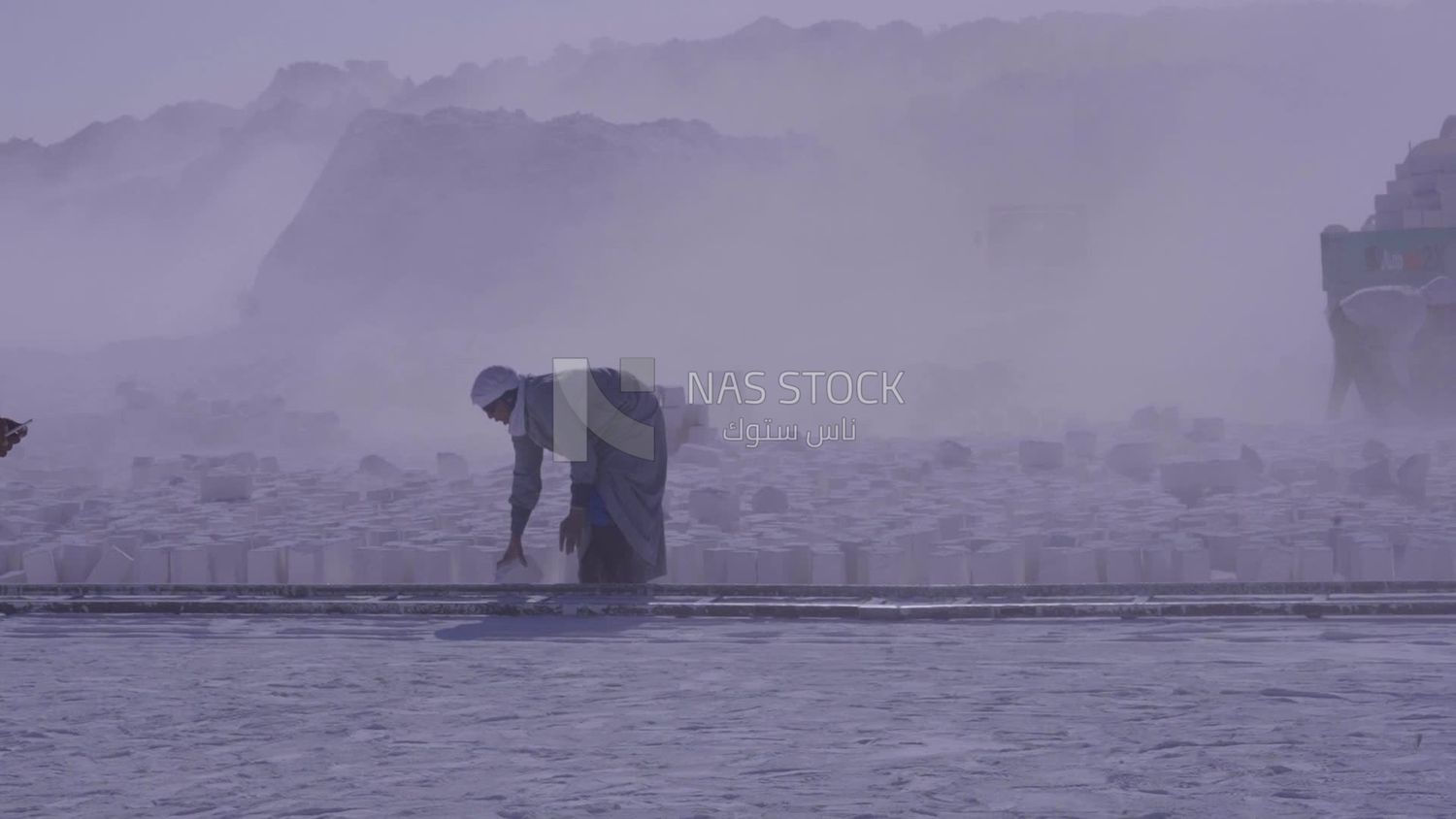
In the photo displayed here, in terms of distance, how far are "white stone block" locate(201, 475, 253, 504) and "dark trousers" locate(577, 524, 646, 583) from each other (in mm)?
7309

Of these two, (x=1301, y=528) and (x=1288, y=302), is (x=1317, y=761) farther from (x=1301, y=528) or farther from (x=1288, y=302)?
(x=1288, y=302)

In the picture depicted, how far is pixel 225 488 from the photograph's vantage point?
12305 mm

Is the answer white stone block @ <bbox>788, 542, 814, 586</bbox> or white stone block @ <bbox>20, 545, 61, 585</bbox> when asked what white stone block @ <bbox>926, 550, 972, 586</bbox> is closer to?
white stone block @ <bbox>788, 542, 814, 586</bbox>

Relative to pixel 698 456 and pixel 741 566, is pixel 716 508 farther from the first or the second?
pixel 698 456

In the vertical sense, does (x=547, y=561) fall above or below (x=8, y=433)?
below

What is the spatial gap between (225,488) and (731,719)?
932 centimetres

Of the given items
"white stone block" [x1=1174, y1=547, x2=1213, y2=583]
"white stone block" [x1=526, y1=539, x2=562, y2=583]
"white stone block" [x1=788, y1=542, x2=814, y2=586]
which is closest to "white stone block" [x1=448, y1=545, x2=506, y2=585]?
"white stone block" [x1=526, y1=539, x2=562, y2=583]

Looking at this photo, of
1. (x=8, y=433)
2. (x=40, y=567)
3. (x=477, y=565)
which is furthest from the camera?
(x=40, y=567)

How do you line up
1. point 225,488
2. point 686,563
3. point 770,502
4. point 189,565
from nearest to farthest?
point 686,563
point 189,565
point 770,502
point 225,488

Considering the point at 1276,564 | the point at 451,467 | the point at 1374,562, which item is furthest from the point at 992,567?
the point at 451,467

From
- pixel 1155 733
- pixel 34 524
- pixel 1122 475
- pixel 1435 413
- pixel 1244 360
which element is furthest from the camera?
pixel 1244 360

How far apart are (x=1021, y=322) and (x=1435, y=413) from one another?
16.5m

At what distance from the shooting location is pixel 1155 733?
3.48 m

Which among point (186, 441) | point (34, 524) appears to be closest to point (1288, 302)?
point (186, 441)
